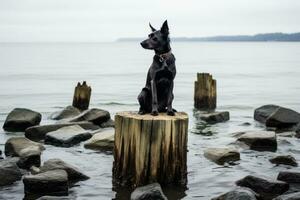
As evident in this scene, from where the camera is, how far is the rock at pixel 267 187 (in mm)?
9625

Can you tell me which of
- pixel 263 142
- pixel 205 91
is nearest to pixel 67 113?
pixel 205 91

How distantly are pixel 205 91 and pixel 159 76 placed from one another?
1540 cm

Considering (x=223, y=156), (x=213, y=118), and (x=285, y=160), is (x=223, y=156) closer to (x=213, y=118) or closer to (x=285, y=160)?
(x=285, y=160)

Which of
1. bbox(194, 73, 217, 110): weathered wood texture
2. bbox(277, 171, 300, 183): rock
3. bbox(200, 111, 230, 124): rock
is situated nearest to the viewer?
bbox(277, 171, 300, 183): rock

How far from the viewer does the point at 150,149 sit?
29.9 ft

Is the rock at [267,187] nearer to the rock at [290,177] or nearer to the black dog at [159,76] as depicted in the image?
the rock at [290,177]

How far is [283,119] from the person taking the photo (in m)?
19.0

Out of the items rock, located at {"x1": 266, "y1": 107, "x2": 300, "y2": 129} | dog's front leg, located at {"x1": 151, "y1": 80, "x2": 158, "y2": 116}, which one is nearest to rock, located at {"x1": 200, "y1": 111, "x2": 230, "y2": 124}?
rock, located at {"x1": 266, "y1": 107, "x2": 300, "y2": 129}

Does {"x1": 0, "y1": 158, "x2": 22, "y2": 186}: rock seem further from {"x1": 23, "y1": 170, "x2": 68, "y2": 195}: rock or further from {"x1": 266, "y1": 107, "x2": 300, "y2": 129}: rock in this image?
{"x1": 266, "y1": 107, "x2": 300, "y2": 129}: rock

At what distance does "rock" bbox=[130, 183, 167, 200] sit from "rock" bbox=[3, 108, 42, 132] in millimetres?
10018

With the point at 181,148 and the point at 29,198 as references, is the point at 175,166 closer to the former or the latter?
the point at 181,148

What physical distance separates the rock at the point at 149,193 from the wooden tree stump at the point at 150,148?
41 cm

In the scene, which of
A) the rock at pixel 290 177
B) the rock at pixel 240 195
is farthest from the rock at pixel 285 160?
the rock at pixel 240 195

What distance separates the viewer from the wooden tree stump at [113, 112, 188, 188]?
904 centimetres
